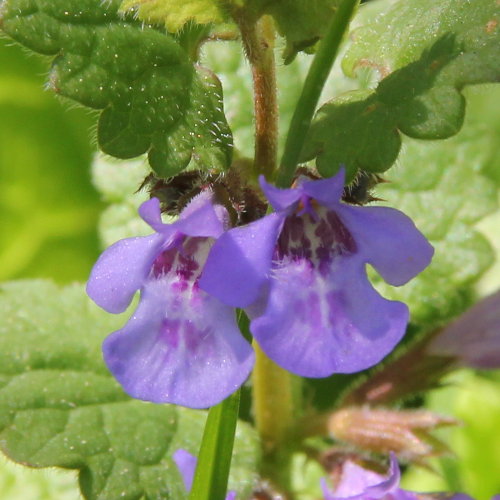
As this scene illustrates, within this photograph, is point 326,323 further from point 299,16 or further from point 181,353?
point 299,16

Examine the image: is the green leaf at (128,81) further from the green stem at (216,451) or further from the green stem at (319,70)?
the green stem at (216,451)

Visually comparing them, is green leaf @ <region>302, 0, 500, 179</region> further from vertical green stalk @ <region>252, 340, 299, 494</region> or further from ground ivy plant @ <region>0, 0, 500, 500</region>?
vertical green stalk @ <region>252, 340, 299, 494</region>

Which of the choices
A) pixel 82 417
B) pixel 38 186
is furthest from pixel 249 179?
pixel 38 186

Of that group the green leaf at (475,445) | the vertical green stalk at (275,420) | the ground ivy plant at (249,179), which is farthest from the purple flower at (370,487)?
the green leaf at (475,445)

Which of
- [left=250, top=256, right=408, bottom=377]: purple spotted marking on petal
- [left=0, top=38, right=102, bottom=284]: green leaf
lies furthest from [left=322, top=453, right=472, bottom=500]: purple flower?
[left=0, top=38, right=102, bottom=284]: green leaf

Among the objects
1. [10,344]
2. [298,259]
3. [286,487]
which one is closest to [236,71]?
[10,344]

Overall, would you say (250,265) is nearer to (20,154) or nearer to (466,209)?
(466,209)
